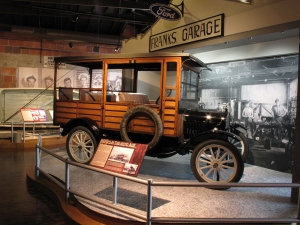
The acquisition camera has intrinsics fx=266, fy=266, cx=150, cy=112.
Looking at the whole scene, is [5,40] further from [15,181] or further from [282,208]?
[282,208]

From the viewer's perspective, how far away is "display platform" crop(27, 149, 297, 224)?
10.2 feet

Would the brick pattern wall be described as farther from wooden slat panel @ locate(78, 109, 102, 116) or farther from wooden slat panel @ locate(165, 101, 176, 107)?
wooden slat panel @ locate(165, 101, 176, 107)

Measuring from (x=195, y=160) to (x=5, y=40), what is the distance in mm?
9519

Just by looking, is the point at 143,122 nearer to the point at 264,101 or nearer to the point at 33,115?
the point at 264,101

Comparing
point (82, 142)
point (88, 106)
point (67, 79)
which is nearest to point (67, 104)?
point (88, 106)

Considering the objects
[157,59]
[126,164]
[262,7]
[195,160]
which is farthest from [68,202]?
[262,7]

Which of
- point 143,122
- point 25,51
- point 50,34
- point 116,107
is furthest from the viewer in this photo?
point 25,51

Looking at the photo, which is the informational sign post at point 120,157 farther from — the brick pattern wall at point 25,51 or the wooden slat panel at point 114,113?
the brick pattern wall at point 25,51

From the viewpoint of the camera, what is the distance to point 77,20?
10281mm

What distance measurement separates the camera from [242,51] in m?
5.85

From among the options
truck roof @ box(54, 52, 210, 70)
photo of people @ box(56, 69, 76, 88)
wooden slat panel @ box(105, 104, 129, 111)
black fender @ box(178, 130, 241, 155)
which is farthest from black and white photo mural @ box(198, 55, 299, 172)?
photo of people @ box(56, 69, 76, 88)

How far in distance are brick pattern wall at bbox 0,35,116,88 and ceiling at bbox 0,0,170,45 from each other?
449 mm

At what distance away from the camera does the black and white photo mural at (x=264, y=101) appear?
5.11 meters

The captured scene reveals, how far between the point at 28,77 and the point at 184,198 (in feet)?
30.1
